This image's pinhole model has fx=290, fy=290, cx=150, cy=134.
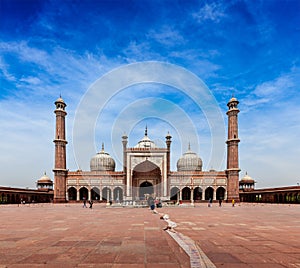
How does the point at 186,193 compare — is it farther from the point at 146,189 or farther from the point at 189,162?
the point at 146,189

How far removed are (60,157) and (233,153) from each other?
24829 mm

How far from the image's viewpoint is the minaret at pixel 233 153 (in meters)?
41.5

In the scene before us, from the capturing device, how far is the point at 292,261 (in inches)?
188

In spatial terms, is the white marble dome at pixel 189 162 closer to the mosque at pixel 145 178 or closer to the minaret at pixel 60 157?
the mosque at pixel 145 178

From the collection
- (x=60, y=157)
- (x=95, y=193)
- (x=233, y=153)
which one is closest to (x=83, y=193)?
(x=95, y=193)

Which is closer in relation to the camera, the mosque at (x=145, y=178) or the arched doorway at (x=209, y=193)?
the mosque at (x=145, y=178)

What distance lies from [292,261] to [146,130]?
168ft

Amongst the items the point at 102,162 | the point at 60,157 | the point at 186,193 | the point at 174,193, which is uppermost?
the point at 60,157

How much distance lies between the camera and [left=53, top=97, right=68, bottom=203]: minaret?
4131cm

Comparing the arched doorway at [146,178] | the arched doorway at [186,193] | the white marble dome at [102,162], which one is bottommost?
the arched doorway at [186,193]

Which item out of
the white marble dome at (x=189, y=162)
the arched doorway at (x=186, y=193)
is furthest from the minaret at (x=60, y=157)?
the white marble dome at (x=189, y=162)

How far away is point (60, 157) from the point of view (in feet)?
136

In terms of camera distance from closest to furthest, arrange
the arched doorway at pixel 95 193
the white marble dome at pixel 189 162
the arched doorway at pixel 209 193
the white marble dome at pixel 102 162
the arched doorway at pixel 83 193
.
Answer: the arched doorway at pixel 95 193 → the arched doorway at pixel 83 193 → the arched doorway at pixel 209 193 → the white marble dome at pixel 102 162 → the white marble dome at pixel 189 162

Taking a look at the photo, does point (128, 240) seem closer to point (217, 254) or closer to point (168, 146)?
point (217, 254)
